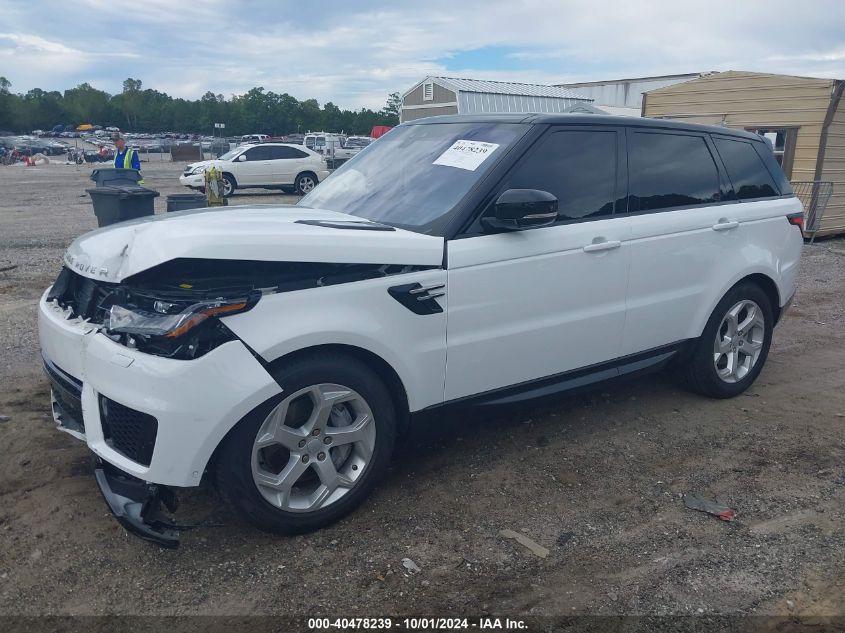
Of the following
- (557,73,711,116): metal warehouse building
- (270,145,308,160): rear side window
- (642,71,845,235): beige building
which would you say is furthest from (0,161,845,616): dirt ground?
(557,73,711,116): metal warehouse building

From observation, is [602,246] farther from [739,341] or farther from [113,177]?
[113,177]

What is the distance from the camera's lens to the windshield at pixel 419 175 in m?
3.71

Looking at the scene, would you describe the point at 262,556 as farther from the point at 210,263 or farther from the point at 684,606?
the point at 684,606

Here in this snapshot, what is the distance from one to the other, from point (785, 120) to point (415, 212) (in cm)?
1187

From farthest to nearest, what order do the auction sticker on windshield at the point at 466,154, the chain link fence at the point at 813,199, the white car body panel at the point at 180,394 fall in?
the chain link fence at the point at 813,199, the auction sticker on windshield at the point at 466,154, the white car body panel at the point at 180,394

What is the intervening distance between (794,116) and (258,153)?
48.5 feet

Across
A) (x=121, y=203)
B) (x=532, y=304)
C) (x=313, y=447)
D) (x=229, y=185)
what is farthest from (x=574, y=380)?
(x=229, y=185)

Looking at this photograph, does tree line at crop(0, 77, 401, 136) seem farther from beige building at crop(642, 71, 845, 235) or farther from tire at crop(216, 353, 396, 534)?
tire at crop(216, 353, 396, 534)

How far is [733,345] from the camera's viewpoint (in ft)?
16.4

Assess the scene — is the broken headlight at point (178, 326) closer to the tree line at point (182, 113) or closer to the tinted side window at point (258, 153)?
the tinted side window at point (258, 153)

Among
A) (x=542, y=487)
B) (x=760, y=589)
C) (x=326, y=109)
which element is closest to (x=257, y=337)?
(x=542, y=487)

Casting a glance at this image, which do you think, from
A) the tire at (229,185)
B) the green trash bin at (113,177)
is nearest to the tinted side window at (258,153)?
the tire at (229,185)

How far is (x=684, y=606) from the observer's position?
9.27ft

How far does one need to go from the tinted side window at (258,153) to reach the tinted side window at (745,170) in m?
18.5
